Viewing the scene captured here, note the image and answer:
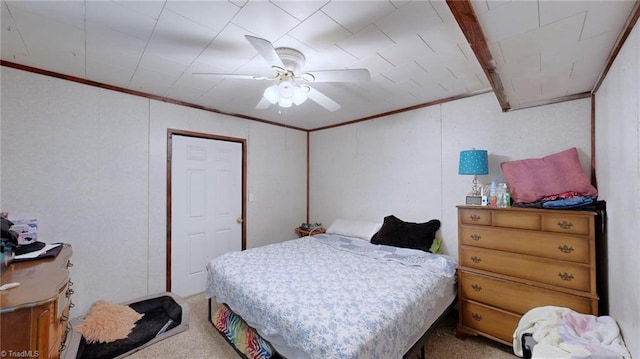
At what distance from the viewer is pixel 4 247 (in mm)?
1617

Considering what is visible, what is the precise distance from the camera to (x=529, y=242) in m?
1.97

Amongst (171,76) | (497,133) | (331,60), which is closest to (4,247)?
(171,76)

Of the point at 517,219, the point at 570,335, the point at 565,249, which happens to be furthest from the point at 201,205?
the point at 565,249

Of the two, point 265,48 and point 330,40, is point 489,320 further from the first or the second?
point 265,48

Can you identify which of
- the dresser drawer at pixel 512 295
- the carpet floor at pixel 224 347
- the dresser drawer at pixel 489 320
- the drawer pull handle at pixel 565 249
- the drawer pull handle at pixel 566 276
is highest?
the drawer pull handle at pixel 565 249

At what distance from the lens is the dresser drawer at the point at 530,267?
1.78 meters

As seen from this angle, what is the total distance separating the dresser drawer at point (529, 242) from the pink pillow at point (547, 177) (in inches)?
12.4

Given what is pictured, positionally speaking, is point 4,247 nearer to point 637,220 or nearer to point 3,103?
point 3,103

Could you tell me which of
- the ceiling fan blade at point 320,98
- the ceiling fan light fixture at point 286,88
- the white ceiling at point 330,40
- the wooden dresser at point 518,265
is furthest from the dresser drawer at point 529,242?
the ceiling fan light fixture at point 286,88

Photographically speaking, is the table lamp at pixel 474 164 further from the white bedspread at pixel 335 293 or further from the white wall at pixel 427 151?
the white bedspread at pixel 335 293

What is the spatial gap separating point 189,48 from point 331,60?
105cm

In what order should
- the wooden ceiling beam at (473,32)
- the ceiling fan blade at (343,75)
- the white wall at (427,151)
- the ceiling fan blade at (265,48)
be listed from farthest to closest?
the white wall at (427,151), the ceiling fan blade at (343,75), the ceiling fan blade at (265,48), the wooden ceiling beam at (473,32)

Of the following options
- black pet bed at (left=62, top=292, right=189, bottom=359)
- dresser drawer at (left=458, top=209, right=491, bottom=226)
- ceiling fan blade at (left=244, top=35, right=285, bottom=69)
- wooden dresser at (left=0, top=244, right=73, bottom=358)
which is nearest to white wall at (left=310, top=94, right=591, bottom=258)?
dresser drawer at (left=458, top=209, right=491, bottom=226)

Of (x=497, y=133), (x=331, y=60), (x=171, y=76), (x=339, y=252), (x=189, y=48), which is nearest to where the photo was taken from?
A: (x=189, y=48)
